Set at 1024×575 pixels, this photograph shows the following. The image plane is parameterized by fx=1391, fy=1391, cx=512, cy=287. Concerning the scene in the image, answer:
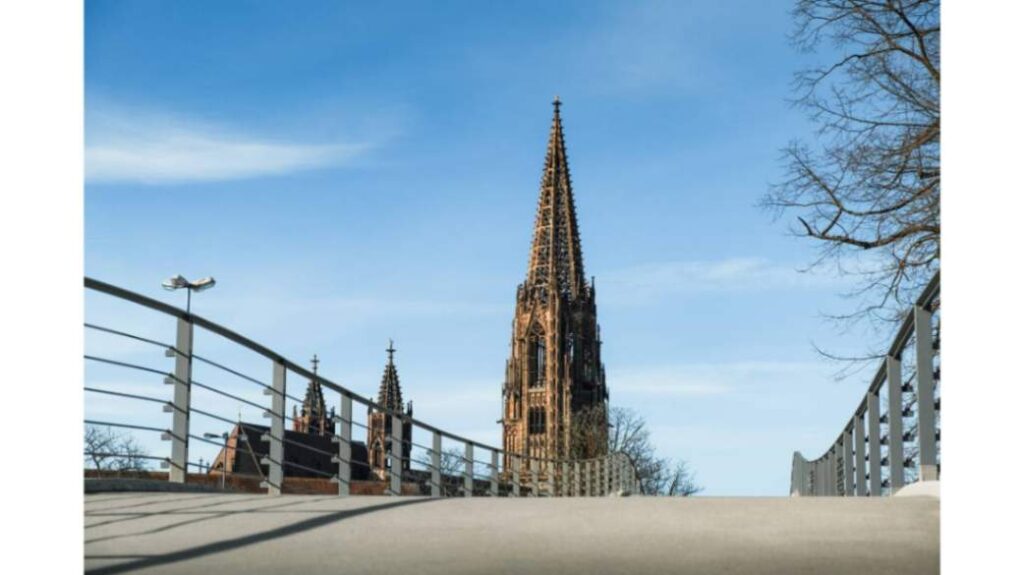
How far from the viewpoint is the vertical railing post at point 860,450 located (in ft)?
37.7

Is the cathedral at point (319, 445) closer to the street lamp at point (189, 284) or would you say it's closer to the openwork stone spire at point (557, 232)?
the openwork stone spire at point (557, 232)

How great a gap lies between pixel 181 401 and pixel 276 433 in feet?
4.58

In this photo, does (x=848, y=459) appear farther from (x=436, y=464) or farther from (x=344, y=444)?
(x=344, y=444)

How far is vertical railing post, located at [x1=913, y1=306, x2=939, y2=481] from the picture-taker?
7.63 metres

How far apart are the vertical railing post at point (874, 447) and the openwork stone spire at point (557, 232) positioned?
93765 millimetres

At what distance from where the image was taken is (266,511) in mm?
6445

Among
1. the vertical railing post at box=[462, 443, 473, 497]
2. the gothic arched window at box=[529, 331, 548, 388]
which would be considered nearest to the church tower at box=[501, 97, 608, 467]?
the gothic arched window at box=[529, 331, 548, 388]

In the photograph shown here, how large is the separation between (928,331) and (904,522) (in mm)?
2317

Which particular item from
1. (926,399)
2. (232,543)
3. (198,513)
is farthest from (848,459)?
(232,543)

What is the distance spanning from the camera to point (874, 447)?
33.2ft

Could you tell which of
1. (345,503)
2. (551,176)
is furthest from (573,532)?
(551,176)

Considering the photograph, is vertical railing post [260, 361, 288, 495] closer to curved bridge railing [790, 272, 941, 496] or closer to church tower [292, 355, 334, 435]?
church tower [292, 355, 334, 435]
